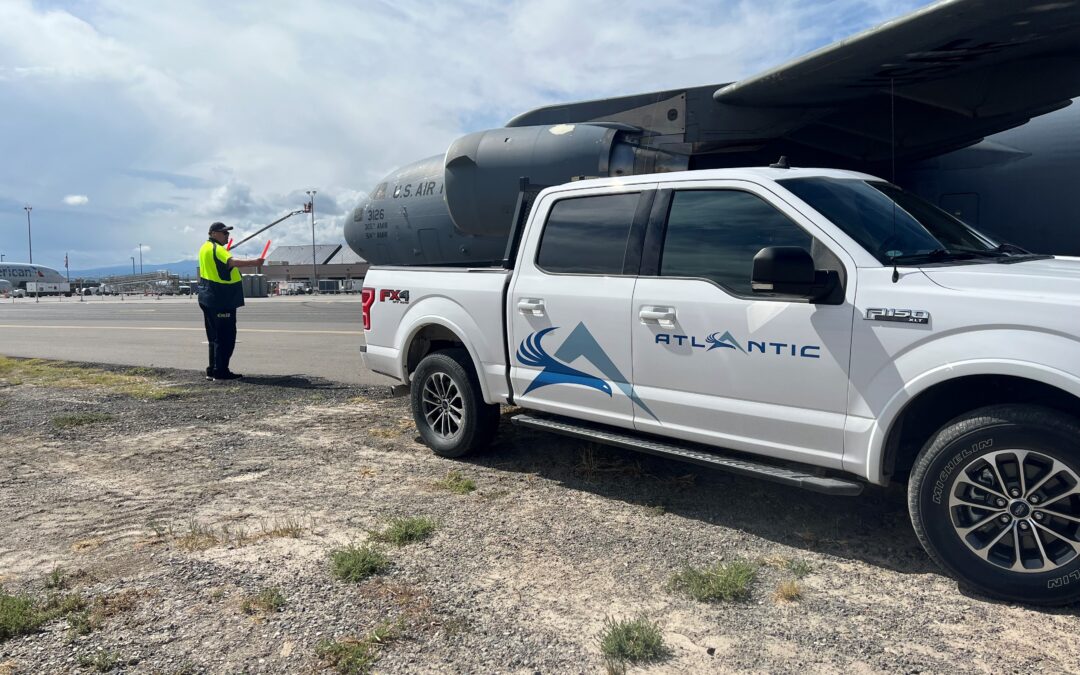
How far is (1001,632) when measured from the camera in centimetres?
300

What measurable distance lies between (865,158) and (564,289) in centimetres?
697

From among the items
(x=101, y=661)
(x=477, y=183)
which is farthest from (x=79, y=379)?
(x=101, y=661)

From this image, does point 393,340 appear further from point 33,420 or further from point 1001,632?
point 1001,632

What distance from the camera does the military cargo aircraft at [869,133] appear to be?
6.68 metres

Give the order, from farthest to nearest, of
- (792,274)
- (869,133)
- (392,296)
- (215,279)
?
(215,279) → (869,133) → (392,296) → (792,274)

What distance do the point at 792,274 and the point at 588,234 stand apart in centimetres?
171

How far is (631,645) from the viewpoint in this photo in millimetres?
2883

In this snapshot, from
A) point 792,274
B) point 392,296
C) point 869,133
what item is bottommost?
point 392,296

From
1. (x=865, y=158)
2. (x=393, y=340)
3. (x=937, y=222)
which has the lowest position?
(x=393, y=340)

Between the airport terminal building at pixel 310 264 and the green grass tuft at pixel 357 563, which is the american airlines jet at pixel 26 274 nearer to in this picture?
the airport terminal building at pixel 310 264

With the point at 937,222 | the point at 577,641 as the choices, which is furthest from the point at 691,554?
the point at 937,222

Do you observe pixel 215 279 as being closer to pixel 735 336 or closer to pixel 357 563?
pixel 357 563

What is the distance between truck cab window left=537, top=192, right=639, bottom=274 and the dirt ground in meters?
1.51

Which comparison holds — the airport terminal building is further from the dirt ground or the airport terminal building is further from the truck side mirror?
the truck side mirror
